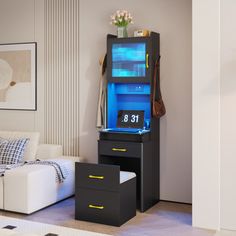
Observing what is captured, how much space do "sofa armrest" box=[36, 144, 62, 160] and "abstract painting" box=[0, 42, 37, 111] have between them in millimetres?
616

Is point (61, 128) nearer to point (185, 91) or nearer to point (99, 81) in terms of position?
point (99, 81)

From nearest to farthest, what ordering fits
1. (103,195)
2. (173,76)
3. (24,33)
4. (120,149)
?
(103,195), (120,149), (173,76), (24,33)

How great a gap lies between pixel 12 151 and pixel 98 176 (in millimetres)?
1407

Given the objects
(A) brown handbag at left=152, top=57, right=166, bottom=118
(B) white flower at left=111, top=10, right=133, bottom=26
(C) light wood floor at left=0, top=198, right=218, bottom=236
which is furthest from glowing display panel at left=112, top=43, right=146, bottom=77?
(C) light wood floor at left=0, top=198, right=218, bottom=236

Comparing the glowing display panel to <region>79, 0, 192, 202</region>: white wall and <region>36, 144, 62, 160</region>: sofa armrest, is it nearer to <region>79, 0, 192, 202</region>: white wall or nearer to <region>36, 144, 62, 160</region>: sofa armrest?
<region>79, 0, 192, 202</region>: white wall

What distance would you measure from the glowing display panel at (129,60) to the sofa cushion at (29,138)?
1375 mm

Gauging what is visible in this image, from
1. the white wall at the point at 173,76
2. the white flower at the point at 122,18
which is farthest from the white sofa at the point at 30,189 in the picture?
the white flower at the point at 122,18

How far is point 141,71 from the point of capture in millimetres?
4801

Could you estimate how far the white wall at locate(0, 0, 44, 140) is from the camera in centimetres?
576

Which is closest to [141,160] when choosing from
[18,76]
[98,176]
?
[98,176]

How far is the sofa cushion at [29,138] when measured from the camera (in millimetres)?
5398
